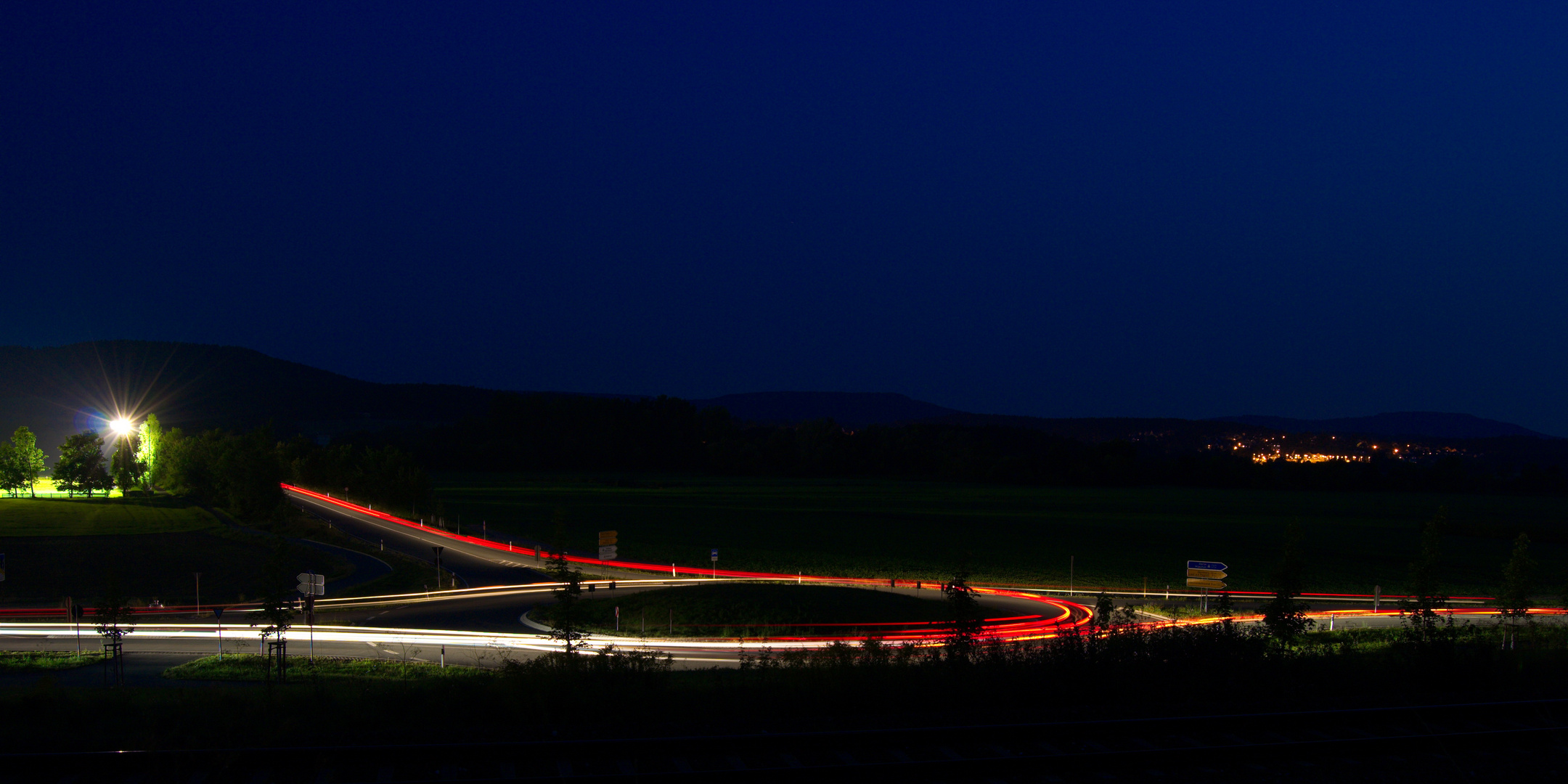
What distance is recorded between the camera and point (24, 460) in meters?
73.2

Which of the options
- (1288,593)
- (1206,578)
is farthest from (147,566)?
(1206,578)

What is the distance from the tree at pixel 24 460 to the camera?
72875 mm

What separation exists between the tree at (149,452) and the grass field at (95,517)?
399 inches

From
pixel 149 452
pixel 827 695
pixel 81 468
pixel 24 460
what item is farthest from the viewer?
pixel 149 452

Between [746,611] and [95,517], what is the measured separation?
51.2m

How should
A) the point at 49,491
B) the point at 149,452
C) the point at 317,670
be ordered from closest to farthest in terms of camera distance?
the point at 317,670
the point at 49,491
the point at 149,452

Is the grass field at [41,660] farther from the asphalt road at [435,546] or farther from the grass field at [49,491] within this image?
the grass field at [49,491]

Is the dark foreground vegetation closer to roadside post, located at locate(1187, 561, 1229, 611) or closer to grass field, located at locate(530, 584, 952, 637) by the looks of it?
grass field, located at locate(530, 584, 952, 637)

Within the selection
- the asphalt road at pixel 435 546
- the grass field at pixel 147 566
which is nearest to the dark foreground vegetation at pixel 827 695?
the grass field at pixel 147 566

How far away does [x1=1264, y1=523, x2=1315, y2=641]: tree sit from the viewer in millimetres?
16844

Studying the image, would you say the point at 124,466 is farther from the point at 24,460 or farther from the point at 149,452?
the point at 24,460

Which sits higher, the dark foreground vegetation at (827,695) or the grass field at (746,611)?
the dark foreground vegetation at (827,695)

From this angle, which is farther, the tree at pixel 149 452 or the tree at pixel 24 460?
the tree at pixel 149 452

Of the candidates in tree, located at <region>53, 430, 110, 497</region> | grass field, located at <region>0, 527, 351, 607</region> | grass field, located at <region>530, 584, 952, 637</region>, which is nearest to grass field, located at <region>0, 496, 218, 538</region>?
grass field, located at <region>0, 527, 351, 607</region>
